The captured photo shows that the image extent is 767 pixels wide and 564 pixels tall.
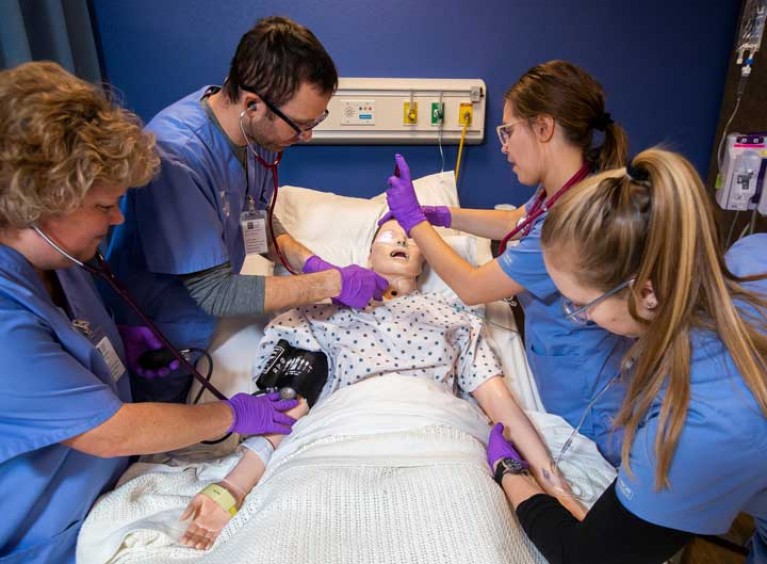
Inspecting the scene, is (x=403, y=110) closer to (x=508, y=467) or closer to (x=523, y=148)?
(x=523, y=148)

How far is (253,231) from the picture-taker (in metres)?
1.59

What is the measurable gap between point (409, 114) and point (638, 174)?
158 centimetres

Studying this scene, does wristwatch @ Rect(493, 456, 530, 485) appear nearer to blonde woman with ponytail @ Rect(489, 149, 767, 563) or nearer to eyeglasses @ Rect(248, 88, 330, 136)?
blonde woman with ponytail @ Rect(489, 149, 767, 563)

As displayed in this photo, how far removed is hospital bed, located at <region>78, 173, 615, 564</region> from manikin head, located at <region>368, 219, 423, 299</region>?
19.3 inches

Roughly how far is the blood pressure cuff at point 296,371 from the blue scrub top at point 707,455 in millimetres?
874

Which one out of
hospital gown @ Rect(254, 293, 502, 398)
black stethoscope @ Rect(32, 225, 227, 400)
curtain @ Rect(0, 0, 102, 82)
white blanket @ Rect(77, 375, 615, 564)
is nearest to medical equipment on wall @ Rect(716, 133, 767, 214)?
hospital gown @ Rect(254, 293, 502, 398)

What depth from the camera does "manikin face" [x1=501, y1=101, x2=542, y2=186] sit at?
1469mm

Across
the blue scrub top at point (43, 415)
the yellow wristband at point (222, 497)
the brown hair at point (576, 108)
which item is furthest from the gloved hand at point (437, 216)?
the blue scrub top at point (43, 415)

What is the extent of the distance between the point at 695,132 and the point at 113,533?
276 centimetres

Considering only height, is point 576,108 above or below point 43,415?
above

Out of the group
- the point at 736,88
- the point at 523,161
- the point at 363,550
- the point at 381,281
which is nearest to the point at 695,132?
the point at 736,88

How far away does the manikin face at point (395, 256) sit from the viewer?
182 cm

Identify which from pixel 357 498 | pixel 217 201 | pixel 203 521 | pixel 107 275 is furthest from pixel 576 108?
pixel 203 521

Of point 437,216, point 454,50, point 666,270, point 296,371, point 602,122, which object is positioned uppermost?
point 454,50
